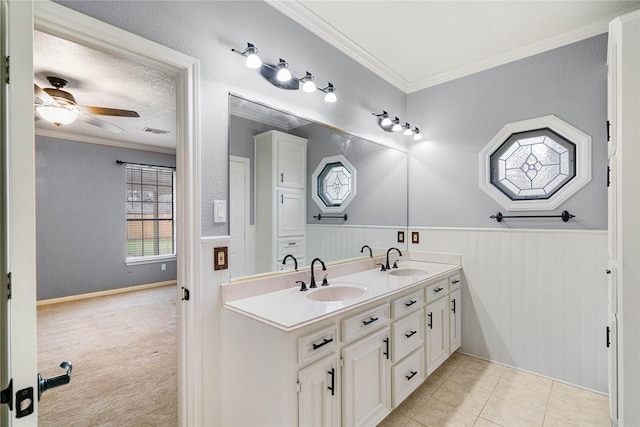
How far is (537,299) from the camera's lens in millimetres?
2531

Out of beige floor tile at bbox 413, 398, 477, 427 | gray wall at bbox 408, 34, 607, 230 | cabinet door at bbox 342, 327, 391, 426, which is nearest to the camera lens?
cabinet door at bbox 342, 327, 391, 426

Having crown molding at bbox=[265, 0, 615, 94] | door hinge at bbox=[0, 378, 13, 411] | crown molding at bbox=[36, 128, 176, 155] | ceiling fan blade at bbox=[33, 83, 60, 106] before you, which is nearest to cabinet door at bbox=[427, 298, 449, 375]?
crown molding at bbox=[265, 0, 615, 94]

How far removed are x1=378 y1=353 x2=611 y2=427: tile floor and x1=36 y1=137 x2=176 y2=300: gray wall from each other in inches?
201

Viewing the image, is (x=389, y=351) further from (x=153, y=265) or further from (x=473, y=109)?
(x=153, y=265)

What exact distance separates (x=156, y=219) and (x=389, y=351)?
533 cm

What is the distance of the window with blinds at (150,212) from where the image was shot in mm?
5449

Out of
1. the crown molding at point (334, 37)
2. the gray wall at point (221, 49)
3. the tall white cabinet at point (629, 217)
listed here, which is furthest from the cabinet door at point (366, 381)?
the crown molding at point (334, 37)

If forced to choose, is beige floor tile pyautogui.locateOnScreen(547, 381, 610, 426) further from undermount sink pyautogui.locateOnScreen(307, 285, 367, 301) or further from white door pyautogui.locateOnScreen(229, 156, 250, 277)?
white door pyautogui.locateOnScreen(229, 156, 250, 277)

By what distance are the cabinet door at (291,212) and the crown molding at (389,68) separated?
1205 millimetres

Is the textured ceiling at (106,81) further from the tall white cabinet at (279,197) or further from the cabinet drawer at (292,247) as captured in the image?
the cabinet drawer at (292,247)

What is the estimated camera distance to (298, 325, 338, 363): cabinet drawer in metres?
1.36

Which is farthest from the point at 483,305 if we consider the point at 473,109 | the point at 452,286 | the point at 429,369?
the point at 473,109

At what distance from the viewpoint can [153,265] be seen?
5.69 meters

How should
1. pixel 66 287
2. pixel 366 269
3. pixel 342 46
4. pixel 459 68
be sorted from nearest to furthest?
A: pixel 342 46 → pixel 366 269 → pixel 459 68 → pixel 66 287
